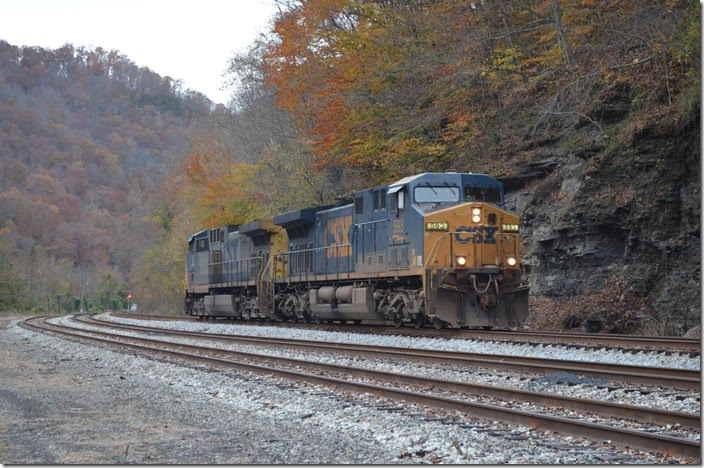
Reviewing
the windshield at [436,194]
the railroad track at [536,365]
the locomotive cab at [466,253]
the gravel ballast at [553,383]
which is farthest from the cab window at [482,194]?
the gravel ballast at [553,383]

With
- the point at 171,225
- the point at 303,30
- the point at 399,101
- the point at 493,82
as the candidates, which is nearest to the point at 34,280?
the point at 171,225

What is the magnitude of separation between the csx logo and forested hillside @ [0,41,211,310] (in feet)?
193

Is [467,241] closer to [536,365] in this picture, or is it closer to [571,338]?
[571,338]

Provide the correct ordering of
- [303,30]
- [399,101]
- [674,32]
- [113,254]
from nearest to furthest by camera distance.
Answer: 1. [674,32]
2. [399,101]
3. [303,30]
4. [113,254]

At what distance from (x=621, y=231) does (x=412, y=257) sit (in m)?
5.63

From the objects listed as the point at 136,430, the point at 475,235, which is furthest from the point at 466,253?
the point at 136,430

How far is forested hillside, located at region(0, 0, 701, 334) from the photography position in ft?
59.1

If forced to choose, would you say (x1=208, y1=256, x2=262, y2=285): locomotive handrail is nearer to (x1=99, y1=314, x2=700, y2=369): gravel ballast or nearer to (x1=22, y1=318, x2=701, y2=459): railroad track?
(x1=99, y1=314, x2=700, y2=369): gravel ballast

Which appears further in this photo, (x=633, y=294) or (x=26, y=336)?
(x=26, y=336)

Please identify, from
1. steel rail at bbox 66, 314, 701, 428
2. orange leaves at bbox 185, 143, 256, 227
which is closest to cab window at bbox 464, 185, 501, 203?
steel rail at bbox 66, 314, 701, 428

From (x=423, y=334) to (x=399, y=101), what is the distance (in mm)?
13071

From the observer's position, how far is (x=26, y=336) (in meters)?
23.6

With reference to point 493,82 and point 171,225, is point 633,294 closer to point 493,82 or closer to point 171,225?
point 493,82

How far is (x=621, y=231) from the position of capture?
62.6ft
